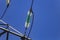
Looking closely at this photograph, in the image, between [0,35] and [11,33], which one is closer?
[11,33]

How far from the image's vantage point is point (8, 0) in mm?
9492

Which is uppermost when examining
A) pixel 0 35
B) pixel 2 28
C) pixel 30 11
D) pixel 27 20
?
pixel 30 11

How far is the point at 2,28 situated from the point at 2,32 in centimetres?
61

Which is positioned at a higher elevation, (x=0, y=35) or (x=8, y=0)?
(x=8, y=0)

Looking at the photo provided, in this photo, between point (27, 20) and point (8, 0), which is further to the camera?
point (8, 0)

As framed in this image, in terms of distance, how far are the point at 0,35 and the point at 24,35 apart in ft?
5.50

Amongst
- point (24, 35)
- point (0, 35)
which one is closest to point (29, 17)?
point (24, 35)

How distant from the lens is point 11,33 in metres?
8.84

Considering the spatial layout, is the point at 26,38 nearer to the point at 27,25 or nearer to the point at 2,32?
the point at 27,25

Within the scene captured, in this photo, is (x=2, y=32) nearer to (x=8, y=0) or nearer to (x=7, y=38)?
(x=7, y=38)

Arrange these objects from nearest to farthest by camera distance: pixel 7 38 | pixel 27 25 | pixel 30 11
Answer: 1. pixel 30 11
2. pixel 27 25
3. pixel 7 38

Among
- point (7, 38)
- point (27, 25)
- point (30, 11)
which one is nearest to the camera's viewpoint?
point (30, 11)

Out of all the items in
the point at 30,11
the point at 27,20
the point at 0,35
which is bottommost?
the point at 0,35

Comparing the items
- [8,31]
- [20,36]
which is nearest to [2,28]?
[8,31]
